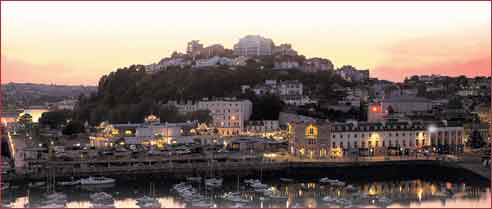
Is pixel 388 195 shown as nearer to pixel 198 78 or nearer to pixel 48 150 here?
pixel 48 150

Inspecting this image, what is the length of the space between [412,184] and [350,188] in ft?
5.49

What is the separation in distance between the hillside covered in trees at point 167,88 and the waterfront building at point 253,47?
23.9 ft

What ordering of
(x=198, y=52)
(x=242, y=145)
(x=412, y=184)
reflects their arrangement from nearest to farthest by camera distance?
(x=412, y=184), (x=242, y=145), (x=198, y=52)

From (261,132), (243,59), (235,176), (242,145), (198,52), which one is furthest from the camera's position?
(198,52)

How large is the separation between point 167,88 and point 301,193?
18.1 metres

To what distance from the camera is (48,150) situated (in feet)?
64.1

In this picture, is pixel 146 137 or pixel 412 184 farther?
pixel 146 137

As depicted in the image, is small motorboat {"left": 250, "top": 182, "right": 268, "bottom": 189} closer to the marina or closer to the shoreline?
the marina

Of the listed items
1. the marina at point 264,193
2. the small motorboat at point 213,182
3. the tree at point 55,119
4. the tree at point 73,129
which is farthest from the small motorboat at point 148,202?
the tree at point 55,119

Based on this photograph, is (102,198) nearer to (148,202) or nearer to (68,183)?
(148,202)

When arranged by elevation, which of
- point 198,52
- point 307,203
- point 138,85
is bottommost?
point 307,203

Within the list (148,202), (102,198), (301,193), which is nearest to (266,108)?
(301,193)

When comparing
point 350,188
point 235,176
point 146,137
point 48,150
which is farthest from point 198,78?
point 350,188

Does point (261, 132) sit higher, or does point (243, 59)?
point (243, 59)
